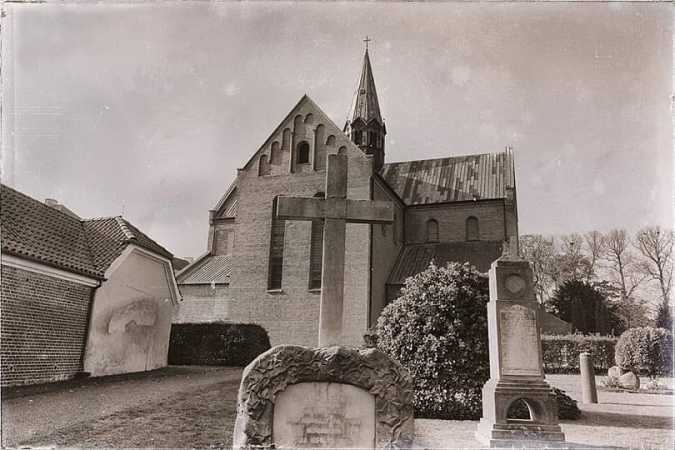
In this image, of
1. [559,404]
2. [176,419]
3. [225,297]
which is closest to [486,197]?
[225,297]

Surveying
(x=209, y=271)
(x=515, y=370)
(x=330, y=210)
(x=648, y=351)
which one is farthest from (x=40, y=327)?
(x=648, y=351)

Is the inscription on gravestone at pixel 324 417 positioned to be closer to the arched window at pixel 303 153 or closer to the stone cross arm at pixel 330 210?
the stone cross arm at pixel 330 210

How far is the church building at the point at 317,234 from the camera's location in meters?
22.1

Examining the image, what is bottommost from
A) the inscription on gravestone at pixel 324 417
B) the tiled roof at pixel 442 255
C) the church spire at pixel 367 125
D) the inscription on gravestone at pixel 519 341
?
the inscription on gravestone at pixel 324 417

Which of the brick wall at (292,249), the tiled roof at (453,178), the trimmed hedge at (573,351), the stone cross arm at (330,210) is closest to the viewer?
the stone cross arm at (330,210)

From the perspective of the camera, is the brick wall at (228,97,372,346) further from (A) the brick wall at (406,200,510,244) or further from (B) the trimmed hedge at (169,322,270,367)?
(A) the brick wall at (406,200,510,244)

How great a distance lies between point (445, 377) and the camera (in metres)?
10.4

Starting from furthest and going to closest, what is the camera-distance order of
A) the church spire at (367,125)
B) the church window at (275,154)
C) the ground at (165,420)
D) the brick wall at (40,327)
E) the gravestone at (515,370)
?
1. the church spire at (367,125)
2. the church window at (275,154)
3. the brick wall at (40,327)
4. the gravestone at (515,370)
5. the ground at (165,420)

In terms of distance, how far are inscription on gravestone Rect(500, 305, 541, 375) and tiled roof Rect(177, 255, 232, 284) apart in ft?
63.0

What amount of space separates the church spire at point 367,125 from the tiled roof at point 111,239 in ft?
55.9

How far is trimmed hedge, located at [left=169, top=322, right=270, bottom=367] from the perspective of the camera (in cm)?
2105

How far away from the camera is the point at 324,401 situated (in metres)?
5.57

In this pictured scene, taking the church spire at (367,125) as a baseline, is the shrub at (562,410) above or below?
below

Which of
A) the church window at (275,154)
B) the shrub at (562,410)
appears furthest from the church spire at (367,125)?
the shrub at (562,410)
